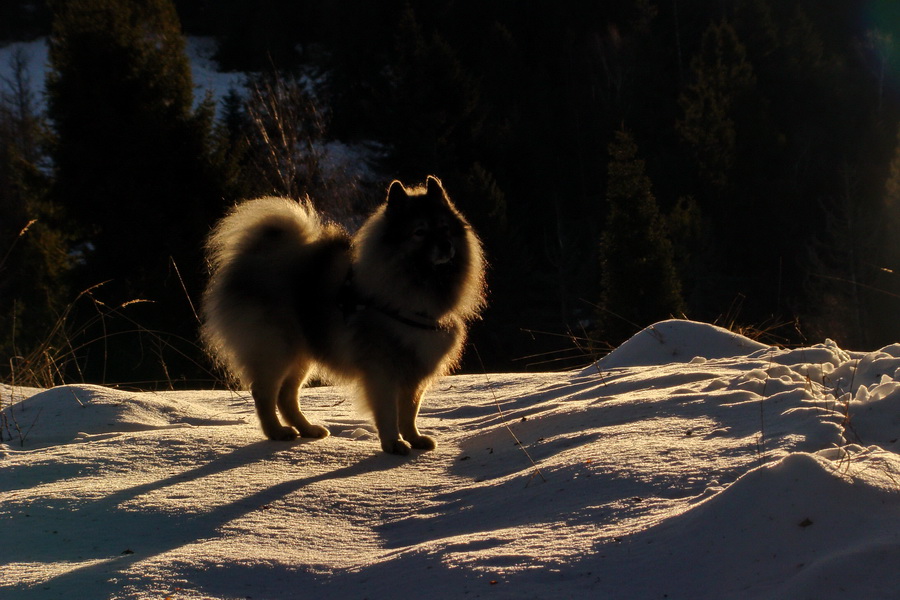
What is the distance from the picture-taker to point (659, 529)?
2.60m

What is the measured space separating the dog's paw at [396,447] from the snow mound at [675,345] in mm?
1978

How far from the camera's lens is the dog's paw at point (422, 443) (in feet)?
16.4

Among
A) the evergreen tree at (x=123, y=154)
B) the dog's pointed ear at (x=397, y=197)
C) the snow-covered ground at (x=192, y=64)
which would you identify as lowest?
the dog's pointed ear at (x=397, y=197)

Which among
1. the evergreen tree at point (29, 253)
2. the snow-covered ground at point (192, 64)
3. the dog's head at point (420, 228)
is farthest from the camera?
the snow-covered ground at point (192, 64)

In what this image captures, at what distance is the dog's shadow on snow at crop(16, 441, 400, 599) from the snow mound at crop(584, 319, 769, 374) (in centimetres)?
282

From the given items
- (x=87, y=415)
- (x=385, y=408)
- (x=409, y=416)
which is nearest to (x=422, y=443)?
(x=409, y=416)

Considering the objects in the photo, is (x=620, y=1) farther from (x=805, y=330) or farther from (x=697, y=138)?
(x=805, y=330)

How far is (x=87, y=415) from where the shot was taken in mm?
5188

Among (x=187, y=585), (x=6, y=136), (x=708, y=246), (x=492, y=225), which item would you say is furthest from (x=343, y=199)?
(x=187, y=585)

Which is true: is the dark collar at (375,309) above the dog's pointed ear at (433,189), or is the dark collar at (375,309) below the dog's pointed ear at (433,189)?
below

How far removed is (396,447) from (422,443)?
0.23 m

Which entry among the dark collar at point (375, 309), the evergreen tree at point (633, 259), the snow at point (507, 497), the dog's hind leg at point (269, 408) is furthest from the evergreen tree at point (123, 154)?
the dark collar at point (375, 309)

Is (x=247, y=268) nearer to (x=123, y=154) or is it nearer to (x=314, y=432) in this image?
(x=314, y=432)

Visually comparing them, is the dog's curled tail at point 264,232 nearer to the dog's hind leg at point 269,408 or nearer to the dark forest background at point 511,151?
the dog's hind leg at point 269,408
